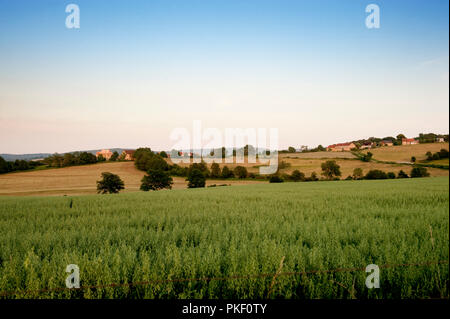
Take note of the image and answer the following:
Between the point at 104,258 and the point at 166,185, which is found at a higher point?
the point at 104,258

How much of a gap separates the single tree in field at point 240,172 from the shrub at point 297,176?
10.4 m

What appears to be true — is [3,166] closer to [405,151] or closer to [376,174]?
[376,174]

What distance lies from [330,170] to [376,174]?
28.7 ft

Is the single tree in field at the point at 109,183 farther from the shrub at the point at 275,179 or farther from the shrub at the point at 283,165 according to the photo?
the shrub at the point at 283,165

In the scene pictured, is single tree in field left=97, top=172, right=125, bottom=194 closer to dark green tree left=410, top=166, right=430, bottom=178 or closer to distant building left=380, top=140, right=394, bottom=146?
dark green tree left=410, top=166, right=430, bottom=178

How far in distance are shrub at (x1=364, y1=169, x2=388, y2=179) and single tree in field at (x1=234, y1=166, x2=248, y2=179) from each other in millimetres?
24965

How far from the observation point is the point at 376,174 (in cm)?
4922

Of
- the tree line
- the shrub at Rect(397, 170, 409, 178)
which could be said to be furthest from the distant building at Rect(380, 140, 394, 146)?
the tree line

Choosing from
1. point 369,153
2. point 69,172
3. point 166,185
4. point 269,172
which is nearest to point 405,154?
point 369,153

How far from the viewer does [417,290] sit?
2406 millimetres

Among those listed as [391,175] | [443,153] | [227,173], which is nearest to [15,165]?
[227,173]
